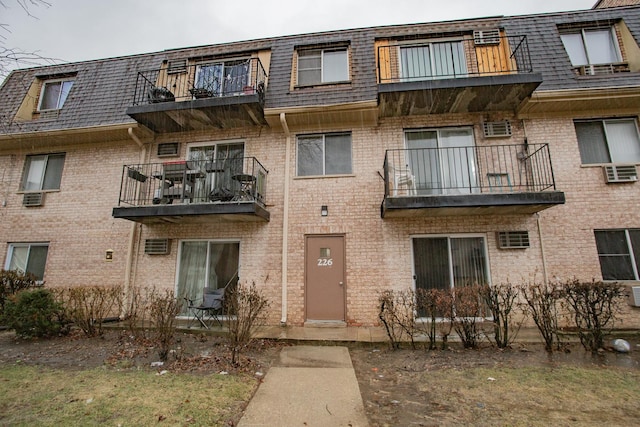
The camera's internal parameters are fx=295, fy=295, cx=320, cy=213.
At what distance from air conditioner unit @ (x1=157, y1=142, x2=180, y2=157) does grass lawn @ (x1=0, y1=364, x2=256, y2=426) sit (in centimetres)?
604

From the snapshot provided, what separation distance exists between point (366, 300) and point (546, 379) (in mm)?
3758

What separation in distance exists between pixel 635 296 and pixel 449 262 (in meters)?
3.99

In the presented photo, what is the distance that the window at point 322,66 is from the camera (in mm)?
8700

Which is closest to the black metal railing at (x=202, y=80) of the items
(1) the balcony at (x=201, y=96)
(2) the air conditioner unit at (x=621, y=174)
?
(1) the balcony at (x=201, y=96)

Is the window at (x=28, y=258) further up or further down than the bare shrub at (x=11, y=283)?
further up

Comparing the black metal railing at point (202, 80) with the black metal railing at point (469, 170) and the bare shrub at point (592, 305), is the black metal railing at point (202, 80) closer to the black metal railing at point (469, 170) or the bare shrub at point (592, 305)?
the black metal railing at point (469, 170)

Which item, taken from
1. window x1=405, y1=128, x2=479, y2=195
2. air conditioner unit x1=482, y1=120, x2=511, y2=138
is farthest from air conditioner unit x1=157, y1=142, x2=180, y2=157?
air conditioner unit x1=482, y1=120, x2=511, y2=138

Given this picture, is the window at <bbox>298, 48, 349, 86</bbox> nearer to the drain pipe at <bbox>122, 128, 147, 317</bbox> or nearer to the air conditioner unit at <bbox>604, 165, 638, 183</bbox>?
the drain pipe at <bbox>122, 128, 147, 317</bbox>

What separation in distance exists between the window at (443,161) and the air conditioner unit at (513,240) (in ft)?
4.31

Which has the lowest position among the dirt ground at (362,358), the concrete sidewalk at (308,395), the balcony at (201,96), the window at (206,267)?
the concrete sidewalk at (308,395)

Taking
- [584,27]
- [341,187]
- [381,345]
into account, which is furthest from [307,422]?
[584,27]

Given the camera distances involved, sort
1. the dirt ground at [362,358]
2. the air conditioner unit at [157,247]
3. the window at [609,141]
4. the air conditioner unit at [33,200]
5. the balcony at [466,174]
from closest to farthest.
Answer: the dirt ground at [362,358] → the balcony at [466,174] → the window at [609,141] → the air conditioner unit at [157,247] → the air conditioner unit at [33,200]

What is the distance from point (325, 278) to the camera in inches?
300

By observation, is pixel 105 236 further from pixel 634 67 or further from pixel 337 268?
pixel 634 67
